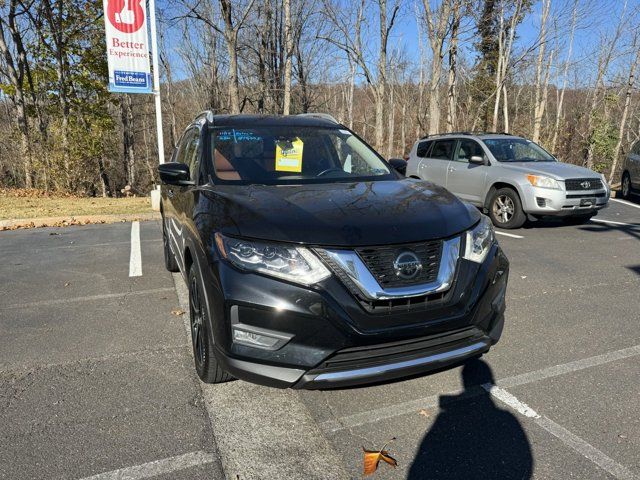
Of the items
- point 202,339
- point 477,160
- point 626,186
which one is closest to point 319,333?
point 202,339

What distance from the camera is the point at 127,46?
10.3 meters

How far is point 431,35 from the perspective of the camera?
50.5 feet

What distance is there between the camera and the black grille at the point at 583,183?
7.88 meters

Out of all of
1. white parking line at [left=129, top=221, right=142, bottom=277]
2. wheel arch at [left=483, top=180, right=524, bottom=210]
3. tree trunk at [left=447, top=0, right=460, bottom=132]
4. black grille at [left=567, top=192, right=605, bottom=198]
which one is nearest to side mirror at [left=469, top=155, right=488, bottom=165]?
wheel arch at [left=483, top=180, right=524, bottom=210]

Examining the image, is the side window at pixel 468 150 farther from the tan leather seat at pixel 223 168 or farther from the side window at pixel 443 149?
the tan leather seat at pixel 223 168

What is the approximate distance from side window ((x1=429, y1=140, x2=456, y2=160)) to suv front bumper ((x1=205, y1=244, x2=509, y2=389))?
7.92m

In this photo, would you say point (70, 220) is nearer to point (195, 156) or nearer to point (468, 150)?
point (195, 156)

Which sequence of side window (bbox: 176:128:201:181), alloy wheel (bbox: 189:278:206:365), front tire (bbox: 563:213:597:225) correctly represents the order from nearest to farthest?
1. alloy wheel (bbox: 189:278:206:365)
2. side window (bbox: 176:128:201:181)
3. front tire (bbox: 563:213:597:225)

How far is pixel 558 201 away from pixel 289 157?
232 inches

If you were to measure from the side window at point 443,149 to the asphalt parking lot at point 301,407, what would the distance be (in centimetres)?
566

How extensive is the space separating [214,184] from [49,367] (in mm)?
1784

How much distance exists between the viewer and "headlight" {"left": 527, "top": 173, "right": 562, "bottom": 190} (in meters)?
7.85

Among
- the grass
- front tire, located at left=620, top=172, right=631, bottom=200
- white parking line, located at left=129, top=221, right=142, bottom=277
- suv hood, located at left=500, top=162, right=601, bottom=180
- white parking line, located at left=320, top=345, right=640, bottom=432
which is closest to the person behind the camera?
white parking line, located at left=320, top=345, right=640, bottom=432

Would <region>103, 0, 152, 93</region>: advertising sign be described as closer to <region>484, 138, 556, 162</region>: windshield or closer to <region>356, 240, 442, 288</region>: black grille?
<region>484, 138, 556, 162</region>: windshield
